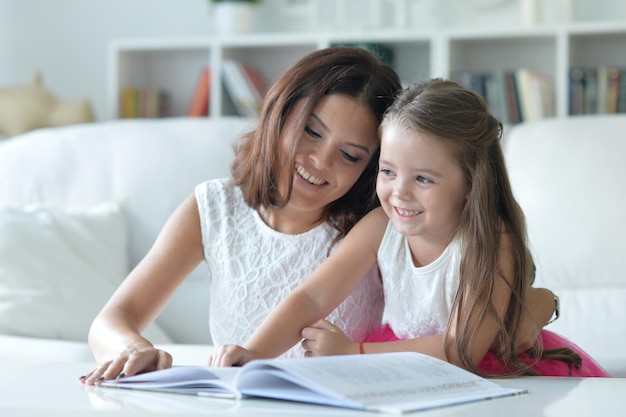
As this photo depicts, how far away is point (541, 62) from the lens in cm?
331

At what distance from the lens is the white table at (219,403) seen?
81 cm

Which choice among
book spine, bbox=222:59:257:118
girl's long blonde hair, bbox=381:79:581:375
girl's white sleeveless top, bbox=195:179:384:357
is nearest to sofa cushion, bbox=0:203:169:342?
girl's white sleeveless top, bbox=195:179:384:357

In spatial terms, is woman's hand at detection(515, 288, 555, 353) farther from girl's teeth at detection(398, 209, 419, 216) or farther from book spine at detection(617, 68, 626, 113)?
book spine at detection(617, 68, 626, 113)

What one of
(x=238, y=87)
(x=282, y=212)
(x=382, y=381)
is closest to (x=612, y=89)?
(x=238, y=87)

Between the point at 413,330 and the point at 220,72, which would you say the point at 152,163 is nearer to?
the point at 220,72

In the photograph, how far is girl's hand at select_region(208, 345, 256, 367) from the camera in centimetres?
106

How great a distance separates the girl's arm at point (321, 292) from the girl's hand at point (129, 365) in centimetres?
11

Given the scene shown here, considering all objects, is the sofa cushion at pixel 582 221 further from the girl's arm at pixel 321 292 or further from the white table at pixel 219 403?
the white table at pixel 219 403

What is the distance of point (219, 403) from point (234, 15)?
2.71 m

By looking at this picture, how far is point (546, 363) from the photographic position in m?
1.36

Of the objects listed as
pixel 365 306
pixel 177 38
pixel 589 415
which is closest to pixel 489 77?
pixel 177 38

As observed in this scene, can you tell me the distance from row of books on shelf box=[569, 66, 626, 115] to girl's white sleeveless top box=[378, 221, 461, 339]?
1894 mm

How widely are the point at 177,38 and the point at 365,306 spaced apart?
2.17 meters

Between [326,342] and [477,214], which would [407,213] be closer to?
[477,214]
